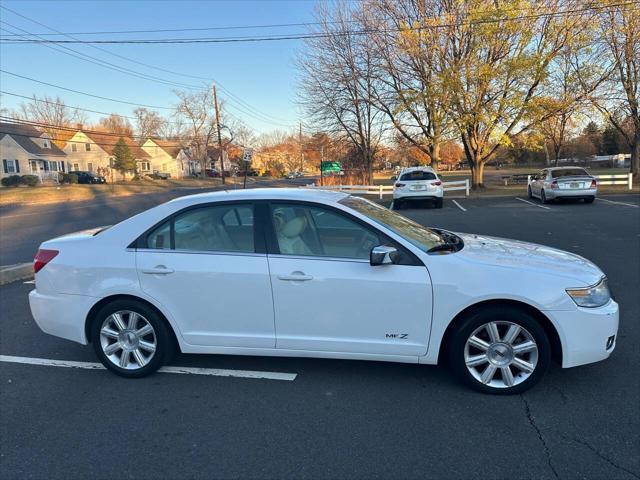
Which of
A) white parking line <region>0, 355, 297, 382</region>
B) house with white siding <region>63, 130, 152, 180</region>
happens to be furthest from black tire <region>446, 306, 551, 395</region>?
house with white siding <region>63, 130, 152, 180</region>

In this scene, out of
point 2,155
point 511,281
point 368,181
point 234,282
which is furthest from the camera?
point 2,155

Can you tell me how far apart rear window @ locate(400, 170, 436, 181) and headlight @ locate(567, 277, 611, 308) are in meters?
14.9

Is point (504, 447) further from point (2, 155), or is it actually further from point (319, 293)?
point (2, 155)

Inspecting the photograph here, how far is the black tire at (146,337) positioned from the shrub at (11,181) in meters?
52.5

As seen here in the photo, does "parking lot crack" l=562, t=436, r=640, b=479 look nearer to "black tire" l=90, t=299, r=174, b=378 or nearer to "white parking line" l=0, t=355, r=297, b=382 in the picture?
"white parking line" l=0, t=355, r=297, b=382

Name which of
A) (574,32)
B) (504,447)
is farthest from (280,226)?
(574,32)

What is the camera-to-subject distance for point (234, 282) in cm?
350

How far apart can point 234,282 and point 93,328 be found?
134cm

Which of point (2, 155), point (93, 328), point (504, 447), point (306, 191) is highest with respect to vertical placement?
point (2, 155)

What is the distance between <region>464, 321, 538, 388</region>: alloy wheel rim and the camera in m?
3.27

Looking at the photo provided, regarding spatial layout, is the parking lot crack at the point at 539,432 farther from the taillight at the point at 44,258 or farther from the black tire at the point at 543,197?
the black tire at the point at 543,197

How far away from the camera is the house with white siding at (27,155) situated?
50125mm

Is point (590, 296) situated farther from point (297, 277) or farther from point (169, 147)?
point (169, 147)

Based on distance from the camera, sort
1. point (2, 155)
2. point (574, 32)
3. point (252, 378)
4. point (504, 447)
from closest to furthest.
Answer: point (504, 447), point (252, 378), point (574, 32), point (2, 155)
